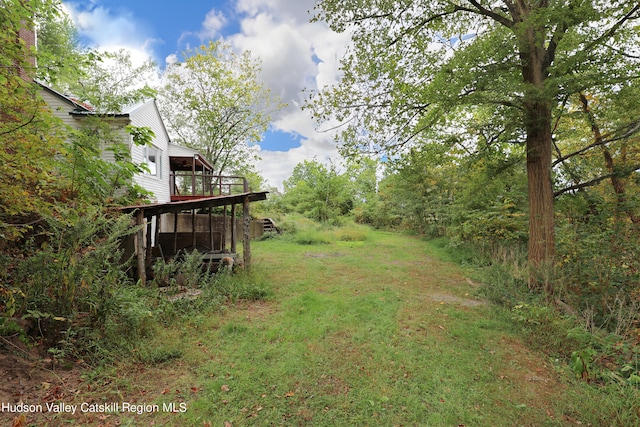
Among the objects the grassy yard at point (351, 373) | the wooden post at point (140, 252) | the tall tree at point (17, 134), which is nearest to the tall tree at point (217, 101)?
the wooden post at point (140, 252)

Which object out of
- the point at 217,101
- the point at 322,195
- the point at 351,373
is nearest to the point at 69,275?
the point at 351,373

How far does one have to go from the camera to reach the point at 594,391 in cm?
297

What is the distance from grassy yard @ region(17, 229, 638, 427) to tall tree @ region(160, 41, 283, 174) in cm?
1872

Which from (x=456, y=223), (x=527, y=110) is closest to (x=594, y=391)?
(x=527, y=110)

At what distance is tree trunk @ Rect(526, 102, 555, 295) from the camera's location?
5.78 metres

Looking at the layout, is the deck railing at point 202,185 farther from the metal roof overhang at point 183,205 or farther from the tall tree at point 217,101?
the metal roof overhang at point 183,205

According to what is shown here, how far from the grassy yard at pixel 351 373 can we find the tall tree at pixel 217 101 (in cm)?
1872

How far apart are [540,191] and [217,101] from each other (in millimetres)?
20853

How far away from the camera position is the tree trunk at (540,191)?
19.0 feet

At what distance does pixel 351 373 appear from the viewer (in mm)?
3428

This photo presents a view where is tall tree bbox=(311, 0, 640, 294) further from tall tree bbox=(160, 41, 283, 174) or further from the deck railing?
tall tree bbox=(160, 41, 283, 174)

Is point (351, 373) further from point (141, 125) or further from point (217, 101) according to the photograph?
point (217, 101)

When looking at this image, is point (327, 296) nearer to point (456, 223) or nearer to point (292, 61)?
point (456, 223)

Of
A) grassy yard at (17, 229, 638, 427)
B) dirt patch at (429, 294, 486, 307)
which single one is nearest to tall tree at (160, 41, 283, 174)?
grassy yard at (17, 229, 638, 427)
